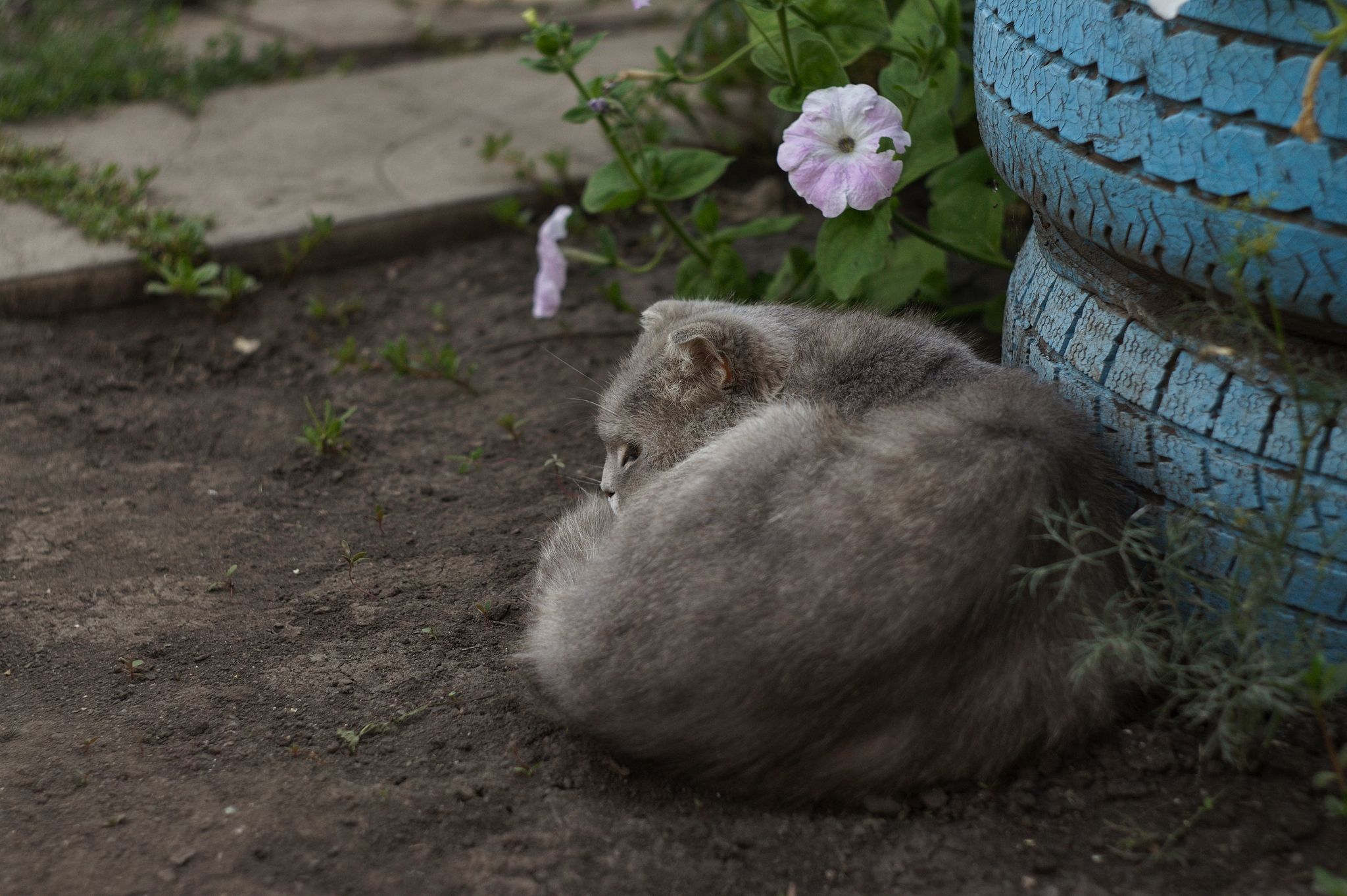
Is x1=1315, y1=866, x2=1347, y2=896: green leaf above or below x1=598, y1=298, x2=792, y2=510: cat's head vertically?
above

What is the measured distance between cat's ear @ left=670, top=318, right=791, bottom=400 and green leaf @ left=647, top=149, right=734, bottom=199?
0.93 m

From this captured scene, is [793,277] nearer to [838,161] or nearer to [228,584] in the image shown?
[838,161]

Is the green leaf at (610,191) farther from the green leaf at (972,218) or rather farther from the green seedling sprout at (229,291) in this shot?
the green seedling sprout at (229,291)

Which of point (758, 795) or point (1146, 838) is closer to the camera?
point (1146, 838)

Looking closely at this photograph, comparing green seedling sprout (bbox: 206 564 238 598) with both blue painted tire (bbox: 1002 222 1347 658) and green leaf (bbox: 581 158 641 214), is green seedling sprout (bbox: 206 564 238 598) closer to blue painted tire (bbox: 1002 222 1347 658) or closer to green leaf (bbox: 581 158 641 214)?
green leaf (bbox: 581 158 641 214)

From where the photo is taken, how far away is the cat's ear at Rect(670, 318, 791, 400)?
350cm

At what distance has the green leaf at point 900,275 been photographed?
4.32 m

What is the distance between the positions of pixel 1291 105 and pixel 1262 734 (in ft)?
4.55

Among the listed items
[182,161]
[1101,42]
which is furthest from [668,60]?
[182,161]

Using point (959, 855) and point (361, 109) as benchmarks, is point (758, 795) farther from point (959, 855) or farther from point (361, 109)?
point (361, 109)

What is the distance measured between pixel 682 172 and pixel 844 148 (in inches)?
39.5

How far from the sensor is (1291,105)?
2.12 metres

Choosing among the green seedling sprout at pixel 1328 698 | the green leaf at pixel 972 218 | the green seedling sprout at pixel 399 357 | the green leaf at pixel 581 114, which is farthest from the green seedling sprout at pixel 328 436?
the green seedling sprout at pixel 1328 698

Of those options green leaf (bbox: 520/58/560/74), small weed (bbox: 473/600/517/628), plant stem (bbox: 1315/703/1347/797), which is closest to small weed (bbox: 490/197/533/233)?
green leaf (bbox: 520/58/560/74)
